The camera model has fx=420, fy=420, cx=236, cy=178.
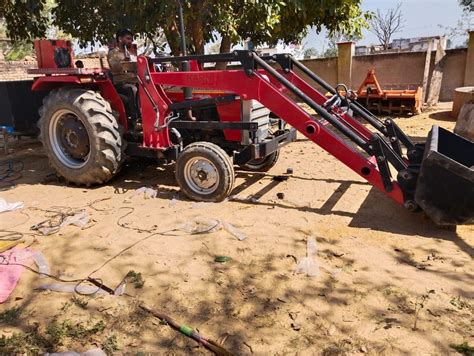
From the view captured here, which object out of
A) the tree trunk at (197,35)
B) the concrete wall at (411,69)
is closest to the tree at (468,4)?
the concrete wall at (411,69)

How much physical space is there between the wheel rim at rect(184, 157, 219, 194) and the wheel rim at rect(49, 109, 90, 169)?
1433 mm

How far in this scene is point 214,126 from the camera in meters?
4.83

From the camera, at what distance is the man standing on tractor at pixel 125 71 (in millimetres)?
5250

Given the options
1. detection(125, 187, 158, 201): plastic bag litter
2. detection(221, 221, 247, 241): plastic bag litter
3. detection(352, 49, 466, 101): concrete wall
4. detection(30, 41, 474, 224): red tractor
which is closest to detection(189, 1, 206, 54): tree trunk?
detection(30, 41, 474, 224): red tractor

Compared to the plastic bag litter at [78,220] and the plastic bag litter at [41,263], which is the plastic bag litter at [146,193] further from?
the plastic bag litter at [41,263]

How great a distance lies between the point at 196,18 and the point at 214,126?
9.98ft

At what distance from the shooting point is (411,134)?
8344mm

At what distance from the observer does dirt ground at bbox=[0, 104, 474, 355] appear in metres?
2.51

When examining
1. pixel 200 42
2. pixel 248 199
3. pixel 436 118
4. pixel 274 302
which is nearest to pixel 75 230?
pixel 248 199

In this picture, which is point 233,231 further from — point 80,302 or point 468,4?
point 468,4

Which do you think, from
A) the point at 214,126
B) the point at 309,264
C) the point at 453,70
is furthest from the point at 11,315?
the point at 453,70

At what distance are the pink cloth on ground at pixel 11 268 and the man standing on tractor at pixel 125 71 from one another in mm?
2373

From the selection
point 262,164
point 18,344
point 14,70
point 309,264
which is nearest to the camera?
point 18,344

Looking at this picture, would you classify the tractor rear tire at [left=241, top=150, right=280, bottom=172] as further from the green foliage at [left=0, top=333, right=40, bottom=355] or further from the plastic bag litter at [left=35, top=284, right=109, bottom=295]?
the green foliage at [left=0, top=333, right=40, bottom=355]
